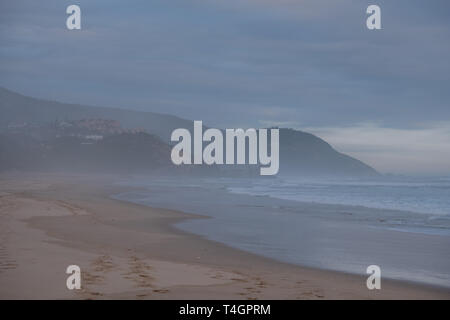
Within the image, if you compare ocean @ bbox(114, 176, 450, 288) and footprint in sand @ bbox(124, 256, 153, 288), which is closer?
footprint in sand @ bbox(124, 256, 153, 288)

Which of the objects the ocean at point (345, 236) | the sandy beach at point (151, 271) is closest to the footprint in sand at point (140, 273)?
the sandy beach at point (151, 271)

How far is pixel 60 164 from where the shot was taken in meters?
165

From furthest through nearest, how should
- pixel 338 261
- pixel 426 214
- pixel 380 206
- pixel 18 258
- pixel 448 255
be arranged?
1. pixel 380 206
2. pixel 426 214
3. pixel 448 255
4. pixel 338 261
5. pixel 18 258

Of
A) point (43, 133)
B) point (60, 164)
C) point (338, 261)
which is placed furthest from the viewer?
point (43, 133)

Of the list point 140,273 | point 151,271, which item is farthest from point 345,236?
point 140,273

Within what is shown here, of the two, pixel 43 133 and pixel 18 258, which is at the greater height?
pixel 43 133

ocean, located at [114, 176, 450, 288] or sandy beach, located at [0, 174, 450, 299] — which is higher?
sandy beach, located at [0, 174, 450, 299]

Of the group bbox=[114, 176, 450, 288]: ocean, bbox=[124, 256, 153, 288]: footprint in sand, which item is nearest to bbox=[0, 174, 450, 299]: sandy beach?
bbox=[124, 256, 153, 288]: footprint in sand

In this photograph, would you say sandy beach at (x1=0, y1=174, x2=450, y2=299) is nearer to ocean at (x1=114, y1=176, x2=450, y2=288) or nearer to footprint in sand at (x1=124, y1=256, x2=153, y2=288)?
footprint in sand at (x1=124, y1=256, x2=153, y2=288)

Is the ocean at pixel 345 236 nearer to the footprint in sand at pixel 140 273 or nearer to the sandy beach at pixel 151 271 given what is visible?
the sandy beach at pixel 151 271

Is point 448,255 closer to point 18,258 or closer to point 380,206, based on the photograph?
point 18,258
